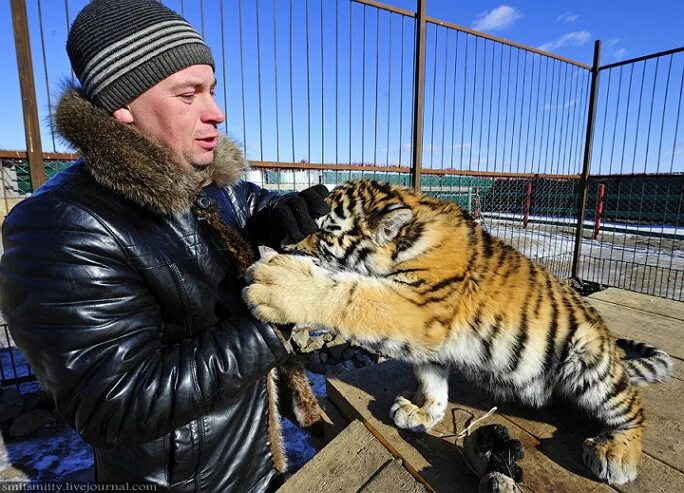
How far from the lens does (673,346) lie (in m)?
2.58

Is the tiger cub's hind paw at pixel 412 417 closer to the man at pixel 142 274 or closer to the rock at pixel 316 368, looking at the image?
the man at pixel 142 274

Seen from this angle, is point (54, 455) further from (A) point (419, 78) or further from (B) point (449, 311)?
(A) point (419, 78)

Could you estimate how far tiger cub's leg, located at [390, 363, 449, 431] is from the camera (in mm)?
1774

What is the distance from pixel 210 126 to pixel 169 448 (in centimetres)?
114

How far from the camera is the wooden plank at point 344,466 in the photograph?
1504 mm

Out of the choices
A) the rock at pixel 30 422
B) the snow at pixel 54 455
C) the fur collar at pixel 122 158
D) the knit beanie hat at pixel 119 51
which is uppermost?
the knit beanie hat at pixel 119 51

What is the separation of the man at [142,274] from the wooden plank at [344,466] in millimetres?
218

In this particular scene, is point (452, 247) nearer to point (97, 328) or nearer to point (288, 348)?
point (288, 348)

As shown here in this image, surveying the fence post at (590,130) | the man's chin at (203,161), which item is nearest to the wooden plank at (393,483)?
the man's chin at (203,161)

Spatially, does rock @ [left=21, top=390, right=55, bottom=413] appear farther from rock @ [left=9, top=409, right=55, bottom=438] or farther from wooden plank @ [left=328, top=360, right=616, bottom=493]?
wooden plank @ [left=328, top=360, right=616, bottom=493]

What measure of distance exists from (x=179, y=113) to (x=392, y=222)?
38.9 inches

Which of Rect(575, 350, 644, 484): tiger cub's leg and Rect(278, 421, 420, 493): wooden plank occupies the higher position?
Rect(575, 350, 644, 484): tiger cub's leg

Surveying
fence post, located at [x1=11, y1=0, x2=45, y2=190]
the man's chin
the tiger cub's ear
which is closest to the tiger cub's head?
the tiger cub's ear

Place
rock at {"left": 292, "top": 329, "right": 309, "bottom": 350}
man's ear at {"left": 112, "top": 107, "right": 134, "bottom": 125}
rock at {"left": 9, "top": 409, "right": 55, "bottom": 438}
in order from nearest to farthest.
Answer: man's ear at {"left": 112, "top": 107, "right": 134, "bottom": 125}
rock at {"left": 9, "top": 409, "right": 55, "bottom": 438}
rock at {"left": 292, "top": 329, "right": 309, "bottom": 350}
